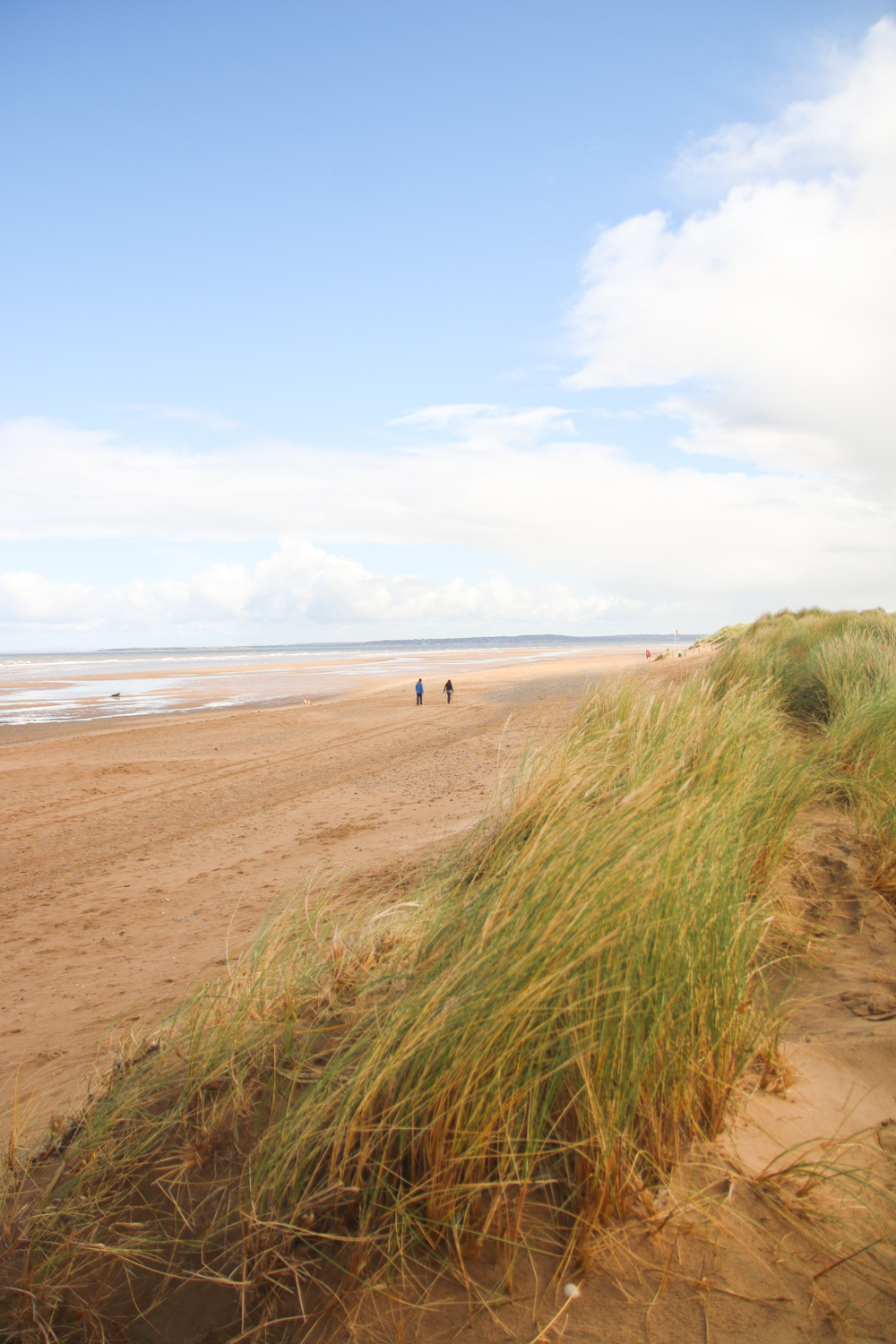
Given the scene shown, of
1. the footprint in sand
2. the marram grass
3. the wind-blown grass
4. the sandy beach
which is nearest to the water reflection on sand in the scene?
the sandy beach

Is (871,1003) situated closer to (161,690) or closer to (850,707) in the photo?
(850,707)

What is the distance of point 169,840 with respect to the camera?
7.76 meters

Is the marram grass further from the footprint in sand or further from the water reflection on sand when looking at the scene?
the water reflection on sand

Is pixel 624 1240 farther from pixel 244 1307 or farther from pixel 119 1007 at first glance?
pixel 119 1007

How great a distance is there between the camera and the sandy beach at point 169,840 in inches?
165

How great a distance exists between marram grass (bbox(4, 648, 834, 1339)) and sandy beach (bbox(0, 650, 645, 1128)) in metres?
0.76

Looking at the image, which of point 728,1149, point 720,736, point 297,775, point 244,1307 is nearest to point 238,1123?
point 244,1307

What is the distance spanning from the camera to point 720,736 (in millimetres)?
4430

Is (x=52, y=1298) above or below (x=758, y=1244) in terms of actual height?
below

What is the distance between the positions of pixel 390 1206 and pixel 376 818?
618 cm

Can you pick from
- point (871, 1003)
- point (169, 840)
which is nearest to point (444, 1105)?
point (871, 1003)

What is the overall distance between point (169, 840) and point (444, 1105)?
266 inches

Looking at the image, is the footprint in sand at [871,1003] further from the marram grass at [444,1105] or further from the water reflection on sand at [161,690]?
the water reflection on sand at [161,690]

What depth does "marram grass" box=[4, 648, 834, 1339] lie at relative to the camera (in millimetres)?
1788
